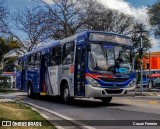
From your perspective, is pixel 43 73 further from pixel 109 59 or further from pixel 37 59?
pixel 109 59

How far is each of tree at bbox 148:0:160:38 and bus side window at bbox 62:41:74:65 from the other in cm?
4201

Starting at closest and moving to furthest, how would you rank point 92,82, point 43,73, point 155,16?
point 92,82
point 43,73
point 155,16

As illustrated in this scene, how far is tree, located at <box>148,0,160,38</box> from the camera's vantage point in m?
59.3

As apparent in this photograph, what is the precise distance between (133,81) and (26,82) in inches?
435

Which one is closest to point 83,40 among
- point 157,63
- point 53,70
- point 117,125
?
point 53,70

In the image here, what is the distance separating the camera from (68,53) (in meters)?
18.9

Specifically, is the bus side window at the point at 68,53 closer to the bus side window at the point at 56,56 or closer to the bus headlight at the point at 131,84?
the bus side window at the point at 56,56

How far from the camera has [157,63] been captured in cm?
6812

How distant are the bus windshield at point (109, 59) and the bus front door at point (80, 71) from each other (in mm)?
487

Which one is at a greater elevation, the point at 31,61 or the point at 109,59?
the point at 31,61

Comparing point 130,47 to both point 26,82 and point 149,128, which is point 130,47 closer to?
point 149,128

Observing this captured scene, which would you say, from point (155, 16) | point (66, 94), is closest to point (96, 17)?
point (155, 16)

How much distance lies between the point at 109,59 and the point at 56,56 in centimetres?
446

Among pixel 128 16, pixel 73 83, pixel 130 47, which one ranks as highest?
pixel 128 16
